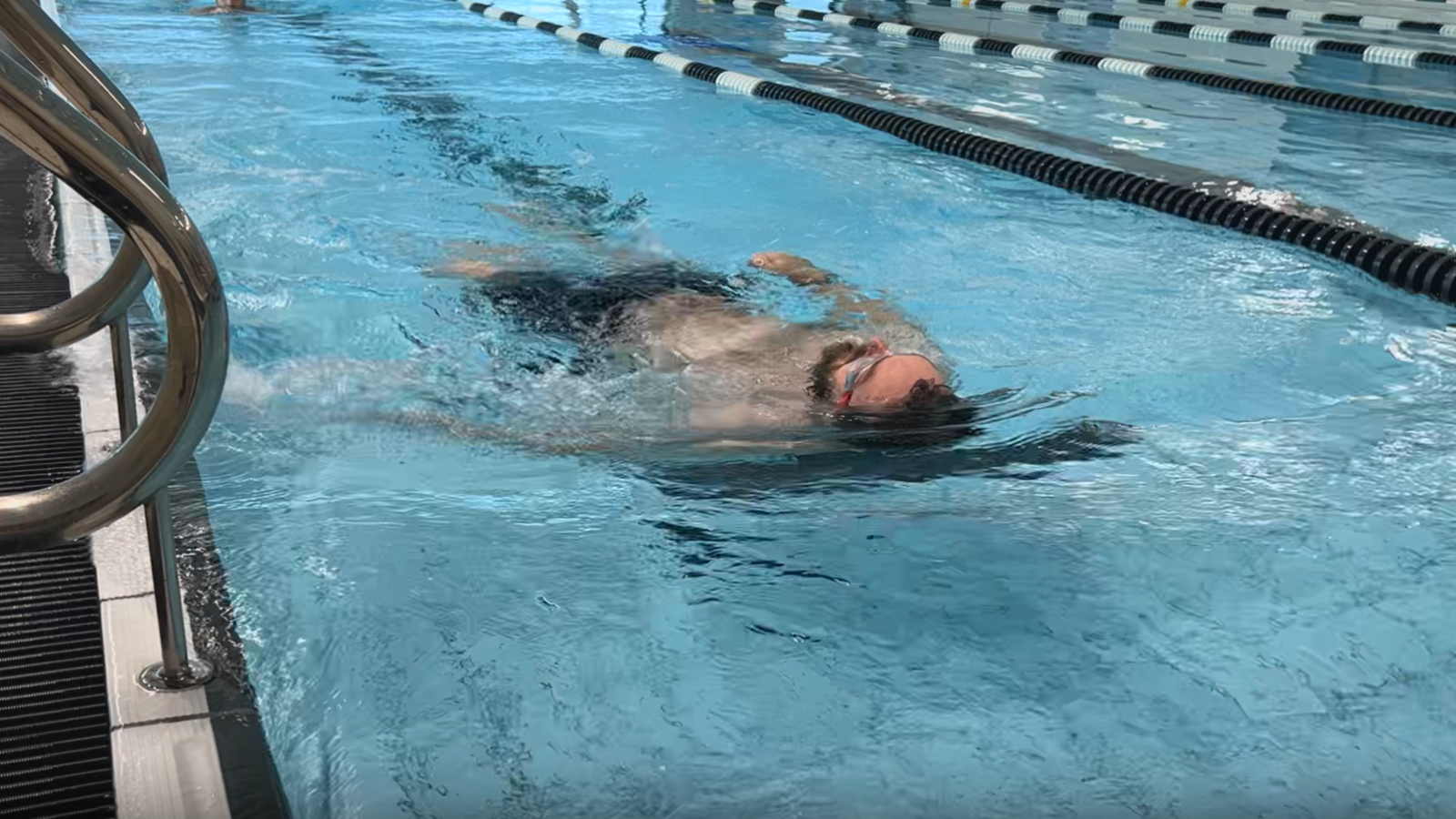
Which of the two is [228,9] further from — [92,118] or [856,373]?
[92,118]

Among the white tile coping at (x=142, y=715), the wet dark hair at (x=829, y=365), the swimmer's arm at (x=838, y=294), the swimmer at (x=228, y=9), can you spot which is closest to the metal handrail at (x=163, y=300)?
the white tile coping at (x=142, y=715)

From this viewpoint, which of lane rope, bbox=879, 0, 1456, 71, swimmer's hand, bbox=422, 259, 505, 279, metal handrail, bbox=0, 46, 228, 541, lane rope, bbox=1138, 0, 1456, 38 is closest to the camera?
metal handrail, bbox=0, 46, 228, 541

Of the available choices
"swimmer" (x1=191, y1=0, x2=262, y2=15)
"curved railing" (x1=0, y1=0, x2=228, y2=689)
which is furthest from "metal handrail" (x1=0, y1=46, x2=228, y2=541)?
"swimmer" (x1=191, y1=0, x2=262, y2=15)

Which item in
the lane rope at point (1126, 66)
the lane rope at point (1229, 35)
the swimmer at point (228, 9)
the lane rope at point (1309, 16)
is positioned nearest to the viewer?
the lane rope at point (1126, 66)

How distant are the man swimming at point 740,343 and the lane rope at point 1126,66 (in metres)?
4.92

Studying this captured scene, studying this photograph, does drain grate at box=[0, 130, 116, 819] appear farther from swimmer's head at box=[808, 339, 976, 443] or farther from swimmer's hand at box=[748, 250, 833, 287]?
swimmer's hand at box=[748, 250, 833, 287]

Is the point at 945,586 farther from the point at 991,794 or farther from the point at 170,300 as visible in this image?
the point at 170,300

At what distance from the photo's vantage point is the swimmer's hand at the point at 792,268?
4.32 meters

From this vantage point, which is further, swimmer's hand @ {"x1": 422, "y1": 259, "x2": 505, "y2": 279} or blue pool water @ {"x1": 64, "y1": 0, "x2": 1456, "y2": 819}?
swimmer's hand @ {"x1": 422, "y1": 259, "x2": 505, "y2": 279}

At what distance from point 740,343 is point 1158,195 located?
269 cm

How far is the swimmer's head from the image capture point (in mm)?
2953

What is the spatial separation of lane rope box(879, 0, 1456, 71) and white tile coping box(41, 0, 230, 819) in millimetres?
10061

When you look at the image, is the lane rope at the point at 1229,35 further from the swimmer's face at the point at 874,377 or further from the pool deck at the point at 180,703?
the pool deck at the point at 180,703

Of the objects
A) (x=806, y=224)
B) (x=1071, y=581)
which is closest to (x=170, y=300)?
(x=1071, y=581)
